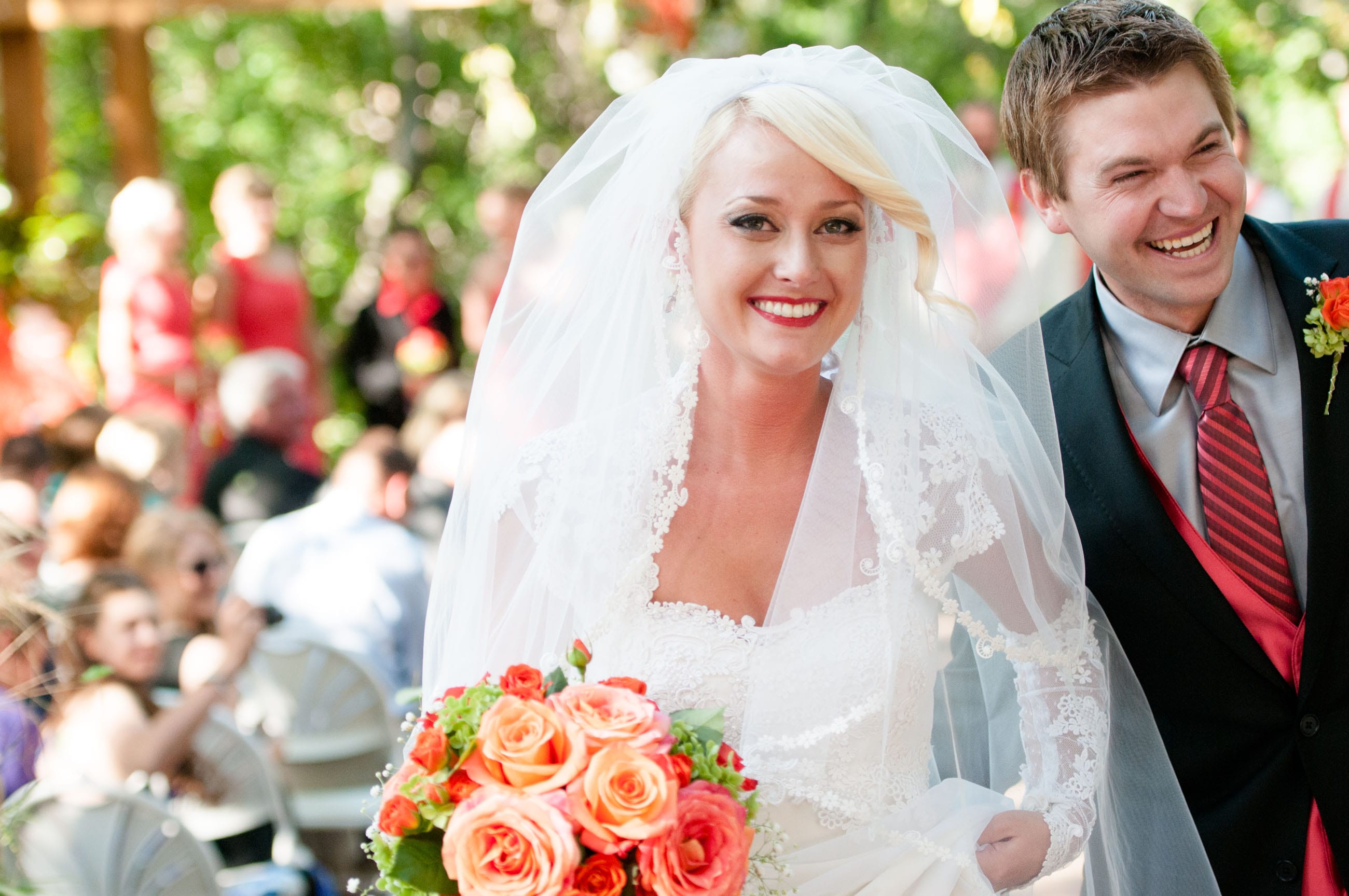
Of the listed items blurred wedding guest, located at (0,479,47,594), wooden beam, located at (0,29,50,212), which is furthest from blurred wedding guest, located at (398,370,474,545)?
wooden beam, located at (0,29,50,212)

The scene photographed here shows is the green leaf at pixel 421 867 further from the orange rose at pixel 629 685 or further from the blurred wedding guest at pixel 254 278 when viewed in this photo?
the blurred wedding guest at pixel 254 278

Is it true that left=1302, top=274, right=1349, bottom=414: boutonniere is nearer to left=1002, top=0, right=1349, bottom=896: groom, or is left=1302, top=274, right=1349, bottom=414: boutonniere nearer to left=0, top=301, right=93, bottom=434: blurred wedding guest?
left=1002, top=0, right=1349, bottom=896: groom

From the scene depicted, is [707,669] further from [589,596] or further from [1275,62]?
[1275,62]

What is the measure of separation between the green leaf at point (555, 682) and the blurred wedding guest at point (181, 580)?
8.96 ft

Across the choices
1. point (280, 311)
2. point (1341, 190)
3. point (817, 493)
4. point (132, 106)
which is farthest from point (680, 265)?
point (132, 106)

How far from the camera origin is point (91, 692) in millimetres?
3918

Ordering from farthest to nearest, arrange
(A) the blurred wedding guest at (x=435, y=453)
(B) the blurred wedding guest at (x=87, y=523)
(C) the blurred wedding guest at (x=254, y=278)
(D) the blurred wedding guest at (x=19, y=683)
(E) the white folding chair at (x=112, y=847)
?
(C) the blurred wedding guest at (x=254, y=278) < (A) the blurred wedding guest at (x=435, y=453) < (B) the blurred wedding guest at (x=87, y=523) < (E) the white folding chair at (x=112, y=847) < (D) the blurred wedding guest at (x=19, y=683)

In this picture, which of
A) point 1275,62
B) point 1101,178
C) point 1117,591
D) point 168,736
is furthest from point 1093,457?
point 1275,62

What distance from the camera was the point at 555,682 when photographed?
7.13 feet

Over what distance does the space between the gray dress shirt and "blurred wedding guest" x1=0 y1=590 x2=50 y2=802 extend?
200 centimetres

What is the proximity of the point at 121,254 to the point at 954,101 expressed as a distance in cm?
771

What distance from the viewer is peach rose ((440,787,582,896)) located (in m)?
1.85

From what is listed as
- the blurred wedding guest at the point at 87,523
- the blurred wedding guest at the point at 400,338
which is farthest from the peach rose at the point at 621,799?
the blurred wedding guest at the point at 400,338

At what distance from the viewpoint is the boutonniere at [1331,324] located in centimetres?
248
